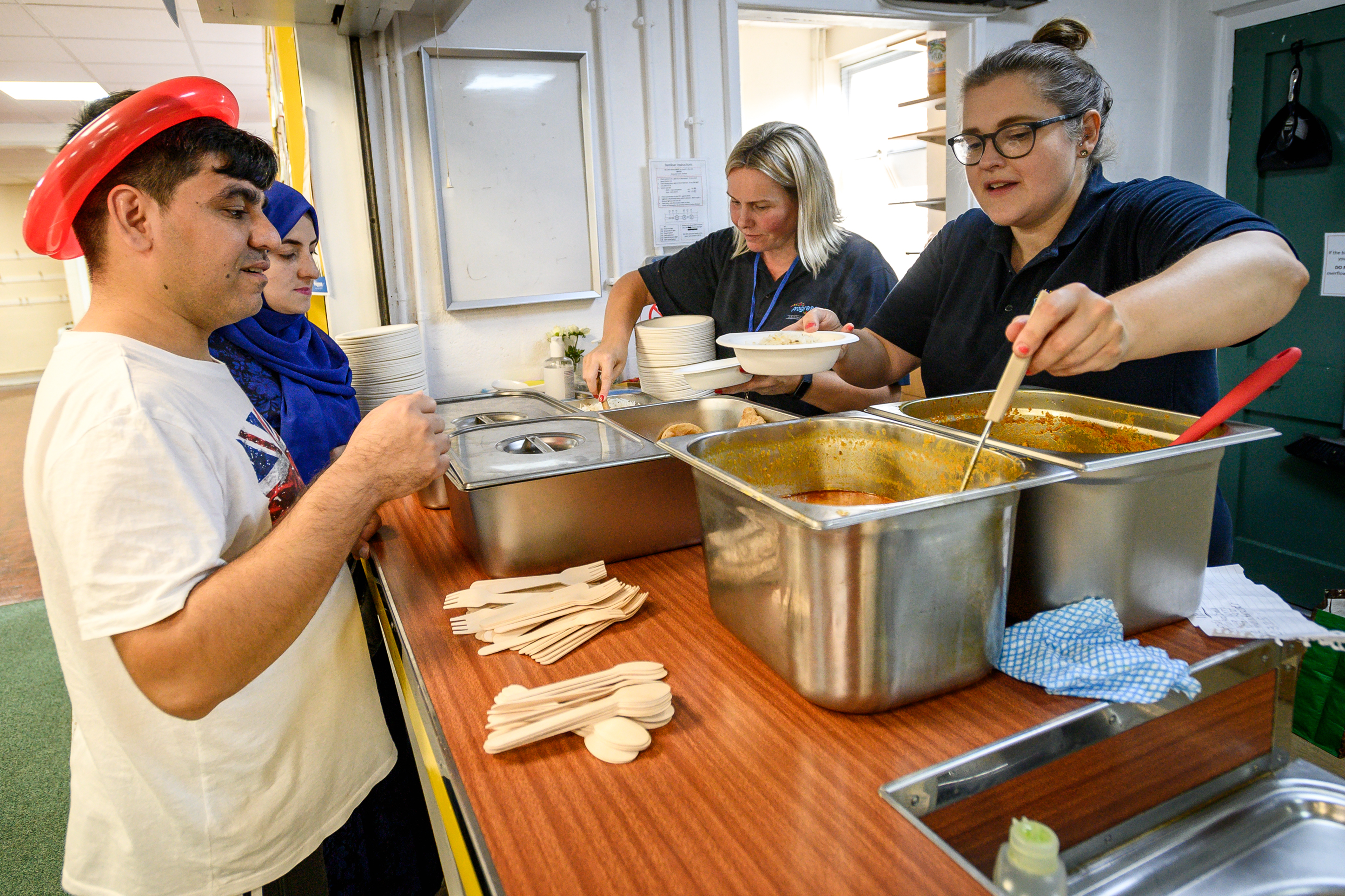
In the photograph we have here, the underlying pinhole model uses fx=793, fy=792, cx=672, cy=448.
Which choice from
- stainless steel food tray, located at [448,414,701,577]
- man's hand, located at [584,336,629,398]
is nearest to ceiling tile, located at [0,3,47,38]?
man's hand, located at [584,336,629,398]

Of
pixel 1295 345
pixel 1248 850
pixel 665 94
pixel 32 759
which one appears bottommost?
pixel 32 759

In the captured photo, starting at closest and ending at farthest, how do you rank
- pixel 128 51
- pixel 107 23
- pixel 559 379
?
pixel 559 379 → pixel 107 23 → pixel 128 51

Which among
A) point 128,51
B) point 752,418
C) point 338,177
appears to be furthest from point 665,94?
point 128,51

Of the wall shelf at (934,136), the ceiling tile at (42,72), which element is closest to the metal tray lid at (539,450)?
the wall shelf at (934,136)

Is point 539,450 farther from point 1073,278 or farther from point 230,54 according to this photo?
point 230,54

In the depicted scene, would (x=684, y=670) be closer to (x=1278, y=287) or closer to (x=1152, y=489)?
(x=1152, y=489)

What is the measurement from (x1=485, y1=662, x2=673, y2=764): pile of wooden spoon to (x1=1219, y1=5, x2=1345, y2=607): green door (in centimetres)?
373

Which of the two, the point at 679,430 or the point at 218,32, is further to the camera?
the point at 218,32

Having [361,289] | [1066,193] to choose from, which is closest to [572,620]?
[1066,193]

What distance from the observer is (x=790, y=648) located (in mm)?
878

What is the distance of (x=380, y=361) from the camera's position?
2590mm

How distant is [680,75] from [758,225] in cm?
156

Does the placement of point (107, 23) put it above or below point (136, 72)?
below

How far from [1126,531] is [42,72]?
27.6ft
